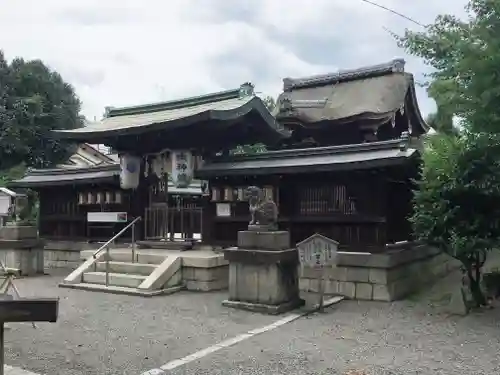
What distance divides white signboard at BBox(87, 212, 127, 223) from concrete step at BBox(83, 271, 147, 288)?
2.04 metres

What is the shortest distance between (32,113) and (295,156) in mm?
20542

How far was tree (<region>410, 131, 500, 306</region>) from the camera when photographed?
841 cm

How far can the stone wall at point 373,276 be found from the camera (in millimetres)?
10273

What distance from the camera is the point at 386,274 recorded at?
10227mm

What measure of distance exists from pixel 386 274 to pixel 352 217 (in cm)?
138

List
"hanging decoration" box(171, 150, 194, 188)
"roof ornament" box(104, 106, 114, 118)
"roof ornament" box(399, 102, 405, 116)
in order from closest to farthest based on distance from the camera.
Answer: "hanging decoration" box(171, 150, 194, 188) → "roof ornament" box(399, 102, 405, 116) → "roof ornament" box(104, 106, 114, 118)

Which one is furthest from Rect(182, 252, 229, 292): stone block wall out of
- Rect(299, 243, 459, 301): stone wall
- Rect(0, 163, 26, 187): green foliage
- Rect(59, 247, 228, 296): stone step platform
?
Rect(0, 163, 26, 187): green foliage

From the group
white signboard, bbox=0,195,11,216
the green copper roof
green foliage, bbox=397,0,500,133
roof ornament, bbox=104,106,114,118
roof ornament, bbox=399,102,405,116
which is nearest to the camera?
green foliage, bbox=397,0,500,133

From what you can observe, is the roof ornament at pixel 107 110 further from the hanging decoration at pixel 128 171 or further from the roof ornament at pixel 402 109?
the roof ornament at pixel 402 109

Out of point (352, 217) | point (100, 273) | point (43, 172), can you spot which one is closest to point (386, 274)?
point (352, 217)

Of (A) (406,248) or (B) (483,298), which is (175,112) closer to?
(A) (406,248)

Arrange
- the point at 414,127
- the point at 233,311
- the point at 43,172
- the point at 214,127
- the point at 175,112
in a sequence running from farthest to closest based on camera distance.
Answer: the point at 414,127
the point at 43,172
the point at 175,112
the point at 214,127
the point at 233,311

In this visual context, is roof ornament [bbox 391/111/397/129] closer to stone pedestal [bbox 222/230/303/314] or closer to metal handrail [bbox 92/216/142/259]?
stone pedestal [bbox 222/230/303/314]

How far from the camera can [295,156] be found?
459 inches
